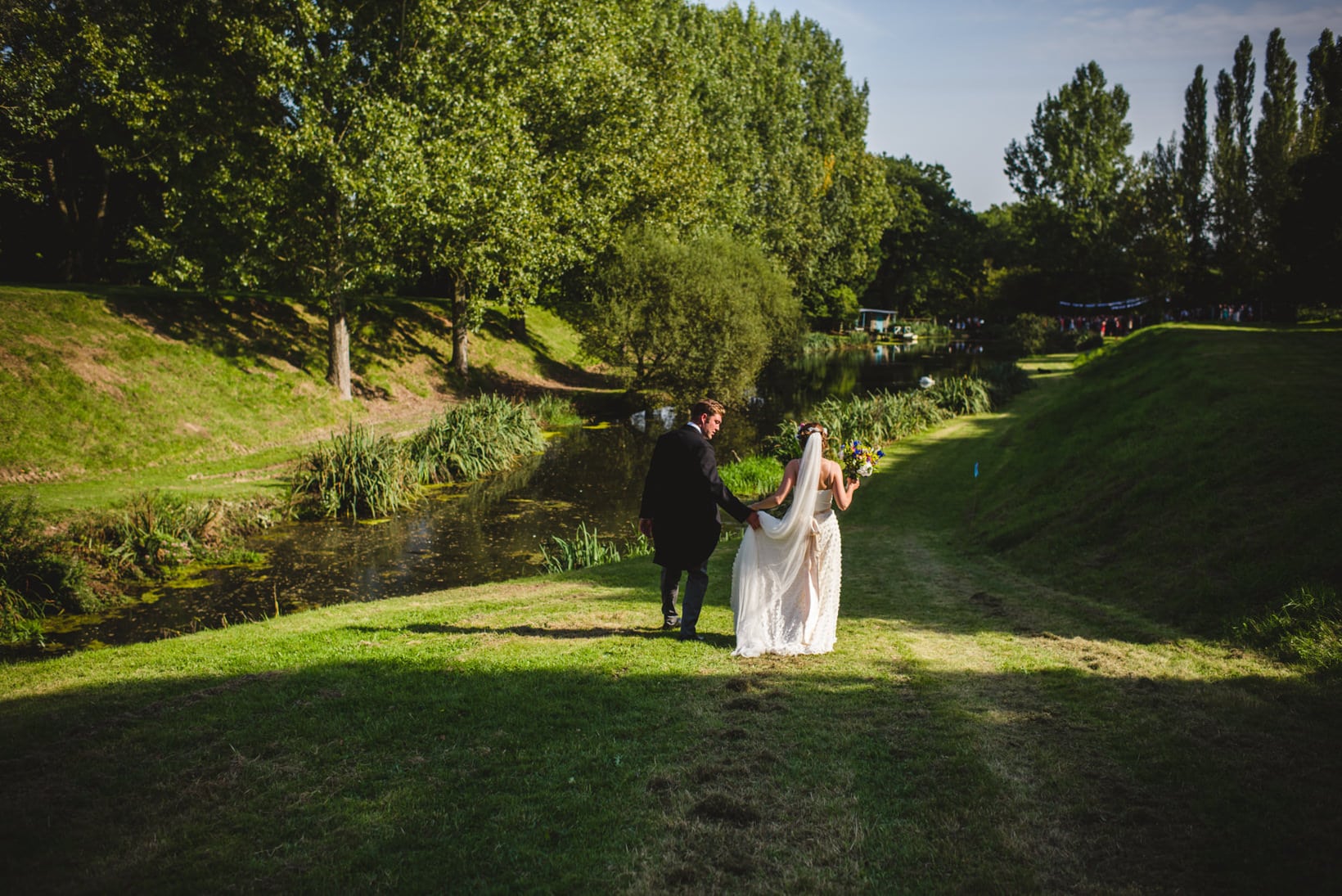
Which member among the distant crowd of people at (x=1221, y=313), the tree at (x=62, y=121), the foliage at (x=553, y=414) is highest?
the tree at (x=62, y=121)

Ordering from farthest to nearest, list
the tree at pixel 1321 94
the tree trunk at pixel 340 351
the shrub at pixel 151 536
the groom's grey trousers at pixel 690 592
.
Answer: the tree at pixel 1321 94
the tree trunk at pixel 340 351
the shrub at pixel 151 536
the groom's grey trousers at pixel 690 592

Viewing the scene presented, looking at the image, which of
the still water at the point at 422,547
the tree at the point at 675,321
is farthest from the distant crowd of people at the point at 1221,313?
the still water at the point at 422,547

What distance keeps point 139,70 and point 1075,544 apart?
29.3 m

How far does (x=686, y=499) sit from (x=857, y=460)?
2286 millimetres

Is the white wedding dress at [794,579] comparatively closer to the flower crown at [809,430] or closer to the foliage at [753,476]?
the flower crown at [809,430]

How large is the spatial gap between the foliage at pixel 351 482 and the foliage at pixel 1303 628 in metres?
17.4

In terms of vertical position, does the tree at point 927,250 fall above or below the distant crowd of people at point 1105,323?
above

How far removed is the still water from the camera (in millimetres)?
12812

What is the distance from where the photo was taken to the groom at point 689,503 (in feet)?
28.9

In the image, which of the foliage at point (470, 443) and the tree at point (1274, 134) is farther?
the tree at point (1274, 134)

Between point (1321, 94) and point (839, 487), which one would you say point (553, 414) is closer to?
point (839, 487)

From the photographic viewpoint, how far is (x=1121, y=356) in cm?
2908

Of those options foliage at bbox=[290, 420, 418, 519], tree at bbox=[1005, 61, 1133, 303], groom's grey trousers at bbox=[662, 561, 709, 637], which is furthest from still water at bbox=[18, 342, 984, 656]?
tree at bbox=[1005, 61, 1133, 303]

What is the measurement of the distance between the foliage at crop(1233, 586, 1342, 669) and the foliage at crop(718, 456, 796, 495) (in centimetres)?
1290
